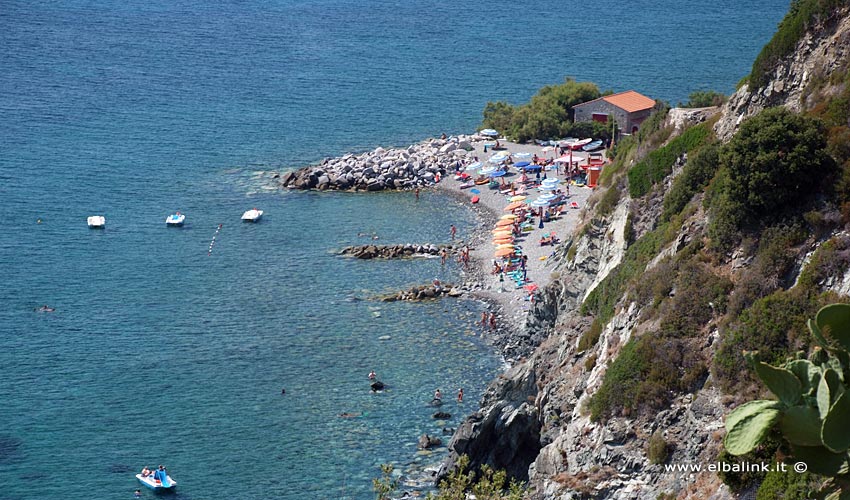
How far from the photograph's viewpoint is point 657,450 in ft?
106

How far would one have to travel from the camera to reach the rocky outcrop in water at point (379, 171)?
106188 mm

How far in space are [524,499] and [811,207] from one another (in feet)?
48.0

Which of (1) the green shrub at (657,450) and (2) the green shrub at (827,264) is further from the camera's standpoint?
(1) the green shrub at (657,450)

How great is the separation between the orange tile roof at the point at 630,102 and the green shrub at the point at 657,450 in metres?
78.9

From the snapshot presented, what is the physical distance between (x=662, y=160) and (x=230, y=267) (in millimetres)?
47659

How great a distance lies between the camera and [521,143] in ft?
376

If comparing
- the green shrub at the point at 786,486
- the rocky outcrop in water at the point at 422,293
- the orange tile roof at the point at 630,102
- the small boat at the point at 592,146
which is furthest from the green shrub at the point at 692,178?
the orange tile roof at the point at 630,102

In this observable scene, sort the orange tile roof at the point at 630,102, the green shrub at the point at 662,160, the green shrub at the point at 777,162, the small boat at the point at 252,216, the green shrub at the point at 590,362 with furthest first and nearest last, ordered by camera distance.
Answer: the orange tile roof at the point at 630,102 → the small boat at the point at 252,216 → the green shrub at the point at 662,160 → the green shrub at the point at 590,362 → the green shrub at the point at 777,162

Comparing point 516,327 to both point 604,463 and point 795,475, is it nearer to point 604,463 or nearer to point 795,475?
point 604,463

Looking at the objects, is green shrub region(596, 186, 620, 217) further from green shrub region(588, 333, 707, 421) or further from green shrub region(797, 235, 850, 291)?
green shrub region(797, 235, 850, 291)

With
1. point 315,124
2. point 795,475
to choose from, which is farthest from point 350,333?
point 315,124

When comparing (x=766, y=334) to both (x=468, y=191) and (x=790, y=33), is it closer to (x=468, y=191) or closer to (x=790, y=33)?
(x=790, y=33)

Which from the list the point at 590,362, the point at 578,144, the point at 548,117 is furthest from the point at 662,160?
the point at 548,117

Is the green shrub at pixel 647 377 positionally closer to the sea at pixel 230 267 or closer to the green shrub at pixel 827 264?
the green shrub at pixel 827 264
